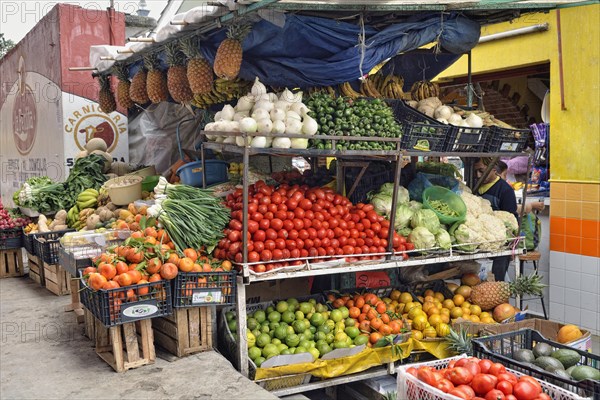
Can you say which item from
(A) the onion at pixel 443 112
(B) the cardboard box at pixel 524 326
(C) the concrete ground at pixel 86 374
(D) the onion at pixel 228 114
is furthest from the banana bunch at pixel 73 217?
(B) the cardboard box at pixel 524 326

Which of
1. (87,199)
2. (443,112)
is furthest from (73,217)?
(443,112)

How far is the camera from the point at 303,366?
15.5ft

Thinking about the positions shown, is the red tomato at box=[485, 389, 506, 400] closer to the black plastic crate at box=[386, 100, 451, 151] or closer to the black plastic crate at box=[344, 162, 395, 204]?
the black plastic crate at box=[386, 100, 451, 151]

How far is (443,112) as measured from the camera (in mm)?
5770

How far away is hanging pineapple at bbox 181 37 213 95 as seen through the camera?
5.92 m

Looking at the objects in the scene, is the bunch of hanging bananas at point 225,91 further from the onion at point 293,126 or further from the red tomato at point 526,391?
the red tomato at point 526,391

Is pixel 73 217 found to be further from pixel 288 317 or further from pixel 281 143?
pixel 281 143

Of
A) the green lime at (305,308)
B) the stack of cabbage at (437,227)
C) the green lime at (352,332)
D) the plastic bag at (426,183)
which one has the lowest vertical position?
the green lime at (352,332)

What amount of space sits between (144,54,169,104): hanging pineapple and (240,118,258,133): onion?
2812 millimetres

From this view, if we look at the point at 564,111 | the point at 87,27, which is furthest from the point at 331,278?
the point at 87,27

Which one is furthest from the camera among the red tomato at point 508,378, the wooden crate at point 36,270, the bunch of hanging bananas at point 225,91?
the wooden crate at point 36,270

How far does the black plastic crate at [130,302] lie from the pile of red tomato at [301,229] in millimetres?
667

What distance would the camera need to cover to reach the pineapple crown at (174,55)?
6.35 metres

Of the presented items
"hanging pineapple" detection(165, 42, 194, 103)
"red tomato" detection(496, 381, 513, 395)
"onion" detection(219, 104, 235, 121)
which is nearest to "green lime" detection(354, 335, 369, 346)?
"red tomato" detection(496, 381, 513, 395)
